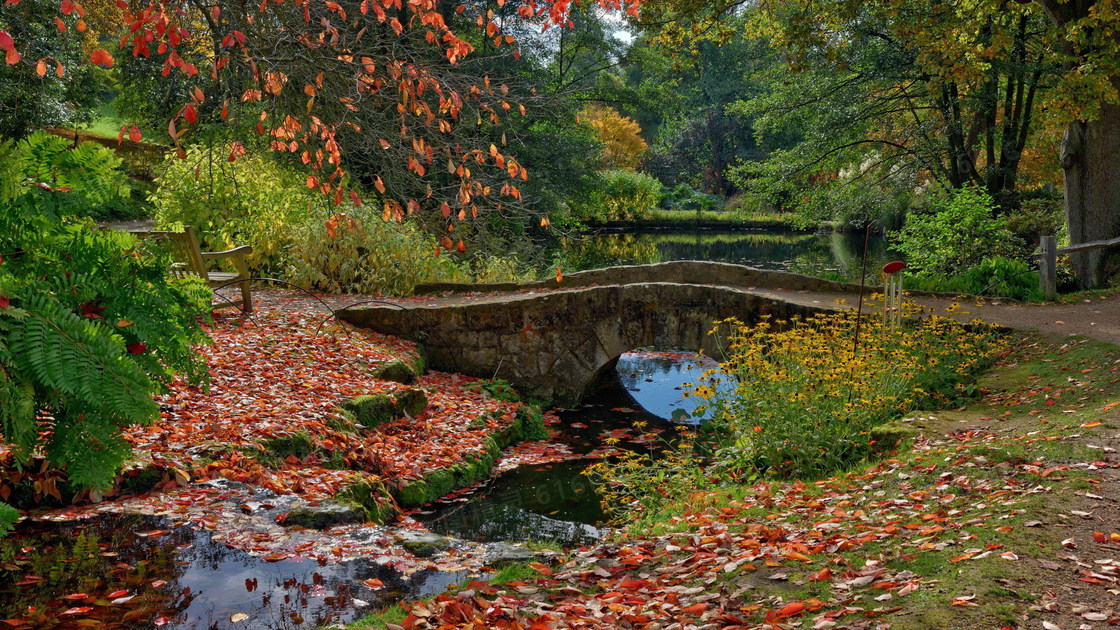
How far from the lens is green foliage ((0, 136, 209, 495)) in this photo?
10.5 feet

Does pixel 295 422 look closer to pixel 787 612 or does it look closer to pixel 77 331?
pixel 77 331

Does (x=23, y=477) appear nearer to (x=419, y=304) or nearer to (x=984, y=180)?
(x=419, y=304)

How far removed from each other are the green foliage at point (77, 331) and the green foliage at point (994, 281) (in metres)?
10.3

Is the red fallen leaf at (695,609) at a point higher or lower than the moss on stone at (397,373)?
lower

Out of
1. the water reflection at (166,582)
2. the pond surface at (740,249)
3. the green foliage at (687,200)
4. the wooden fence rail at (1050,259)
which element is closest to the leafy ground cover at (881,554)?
the water reflection at (166,582)

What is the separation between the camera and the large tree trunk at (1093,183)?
37.1 feet

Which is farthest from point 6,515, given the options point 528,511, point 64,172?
point 528,511

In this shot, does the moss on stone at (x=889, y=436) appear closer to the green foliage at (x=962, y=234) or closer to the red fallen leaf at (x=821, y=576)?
the red fallen leaf at (x=821, y=576)

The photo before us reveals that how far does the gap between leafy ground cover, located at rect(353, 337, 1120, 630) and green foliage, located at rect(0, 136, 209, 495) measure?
1471mm

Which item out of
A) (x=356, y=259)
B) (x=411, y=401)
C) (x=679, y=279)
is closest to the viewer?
(x=411, y=401)

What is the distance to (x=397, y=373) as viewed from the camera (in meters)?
9.34

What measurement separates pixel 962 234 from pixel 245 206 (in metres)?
11.4

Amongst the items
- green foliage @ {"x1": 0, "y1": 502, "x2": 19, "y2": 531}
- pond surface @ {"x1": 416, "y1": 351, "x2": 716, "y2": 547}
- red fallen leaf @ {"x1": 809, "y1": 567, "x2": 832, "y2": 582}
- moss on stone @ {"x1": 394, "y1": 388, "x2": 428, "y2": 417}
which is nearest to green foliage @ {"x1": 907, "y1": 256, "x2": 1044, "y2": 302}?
pond surface @ {"x1": 416, "y1": 351, "x2": 716, "y2": 547}

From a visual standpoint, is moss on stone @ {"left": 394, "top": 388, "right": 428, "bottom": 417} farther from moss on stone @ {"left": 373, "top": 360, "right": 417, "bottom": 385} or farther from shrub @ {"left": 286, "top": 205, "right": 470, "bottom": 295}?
shrub @ {"left": 286, "top": 205, "right": 470, "bottom": 295}
